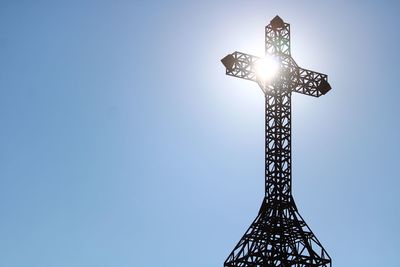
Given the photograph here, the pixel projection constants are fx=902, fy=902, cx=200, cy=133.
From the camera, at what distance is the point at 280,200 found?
6500cm

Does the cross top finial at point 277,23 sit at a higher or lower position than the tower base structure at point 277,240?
higher

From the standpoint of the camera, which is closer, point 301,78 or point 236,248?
point 236,248

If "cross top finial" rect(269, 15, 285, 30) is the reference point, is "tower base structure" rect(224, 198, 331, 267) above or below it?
below

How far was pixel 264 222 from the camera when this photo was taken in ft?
212

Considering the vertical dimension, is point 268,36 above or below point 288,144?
above

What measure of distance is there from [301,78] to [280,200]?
32.8 ft

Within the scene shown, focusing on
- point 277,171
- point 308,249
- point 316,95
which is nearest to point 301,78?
point 316,95

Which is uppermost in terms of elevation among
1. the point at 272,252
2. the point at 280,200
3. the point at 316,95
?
the point at 316,95

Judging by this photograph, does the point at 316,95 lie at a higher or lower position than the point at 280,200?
higher

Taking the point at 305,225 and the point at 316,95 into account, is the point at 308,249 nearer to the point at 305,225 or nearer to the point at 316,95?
the point at 305,225

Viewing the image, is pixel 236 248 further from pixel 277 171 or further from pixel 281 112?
pixel 281 112

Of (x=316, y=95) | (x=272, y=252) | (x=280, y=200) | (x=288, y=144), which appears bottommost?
(x=272, y=252)

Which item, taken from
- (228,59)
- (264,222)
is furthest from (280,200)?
(228,59)

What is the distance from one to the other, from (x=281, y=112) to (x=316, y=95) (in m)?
4.35
